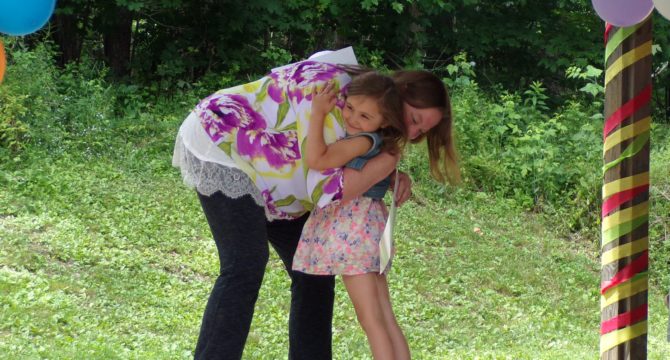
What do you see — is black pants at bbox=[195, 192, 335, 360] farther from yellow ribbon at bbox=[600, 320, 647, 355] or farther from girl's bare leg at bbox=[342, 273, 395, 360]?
yellow ribbon at bbox=[600, 320, 647, 355]

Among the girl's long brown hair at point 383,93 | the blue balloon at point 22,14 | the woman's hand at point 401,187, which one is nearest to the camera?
the blue balloon at point 22,14

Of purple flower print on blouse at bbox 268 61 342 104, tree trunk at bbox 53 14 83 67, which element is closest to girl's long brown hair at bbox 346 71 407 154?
purple flower print on blouse at bbox 268 61 342 104

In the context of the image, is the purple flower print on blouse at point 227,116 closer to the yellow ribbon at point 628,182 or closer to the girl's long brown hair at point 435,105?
the girl's long brown hair at point 435,105

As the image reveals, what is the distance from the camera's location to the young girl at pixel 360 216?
10.9 feet

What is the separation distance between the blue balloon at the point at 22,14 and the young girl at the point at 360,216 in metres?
0.90

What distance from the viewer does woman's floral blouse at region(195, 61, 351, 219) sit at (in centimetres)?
340

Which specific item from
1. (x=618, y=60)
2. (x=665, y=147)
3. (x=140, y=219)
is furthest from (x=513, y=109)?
(x=618, y=60)

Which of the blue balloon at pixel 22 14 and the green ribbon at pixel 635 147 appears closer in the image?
the blue balloon at pixel 22 14

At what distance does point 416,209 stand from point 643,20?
4.53 m

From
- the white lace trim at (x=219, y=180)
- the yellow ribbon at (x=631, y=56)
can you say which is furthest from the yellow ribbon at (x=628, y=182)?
the white lace trim at (x=219, y=180)

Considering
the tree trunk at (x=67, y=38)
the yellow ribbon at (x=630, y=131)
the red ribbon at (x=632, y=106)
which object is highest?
the tree trunk at (x=67, y=38)

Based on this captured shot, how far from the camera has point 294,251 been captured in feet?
12.3

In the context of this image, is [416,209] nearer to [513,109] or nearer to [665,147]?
[513,109]

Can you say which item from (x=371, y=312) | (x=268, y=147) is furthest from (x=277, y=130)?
(x=371, y=312)
